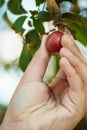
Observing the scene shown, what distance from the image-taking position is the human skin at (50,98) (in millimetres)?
859

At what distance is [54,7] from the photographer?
1058 millimetres

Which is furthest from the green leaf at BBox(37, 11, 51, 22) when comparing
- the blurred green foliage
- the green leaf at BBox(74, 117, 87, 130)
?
the green leaf at BBox(74, 117, 87, 130)

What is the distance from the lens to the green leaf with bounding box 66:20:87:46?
1044 millimetres

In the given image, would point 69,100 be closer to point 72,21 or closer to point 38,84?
point 38,84

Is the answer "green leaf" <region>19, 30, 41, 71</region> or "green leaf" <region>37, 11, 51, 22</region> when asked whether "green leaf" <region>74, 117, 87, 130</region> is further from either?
"green leaf" <region>37, 11, 51, 22</region>

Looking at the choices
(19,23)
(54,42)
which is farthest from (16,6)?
(54,42)

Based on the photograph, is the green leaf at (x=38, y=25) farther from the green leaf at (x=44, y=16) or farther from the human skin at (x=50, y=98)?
the human skin at (x=50, y=98)

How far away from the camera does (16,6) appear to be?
1.26 m

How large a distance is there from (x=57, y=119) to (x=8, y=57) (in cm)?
80

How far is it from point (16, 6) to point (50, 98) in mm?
437

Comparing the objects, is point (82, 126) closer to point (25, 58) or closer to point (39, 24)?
point (25, 58)

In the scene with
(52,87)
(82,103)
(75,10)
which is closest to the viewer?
(82,103)

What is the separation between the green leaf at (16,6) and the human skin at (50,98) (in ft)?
1.18

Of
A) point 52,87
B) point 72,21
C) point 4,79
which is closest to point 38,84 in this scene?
point 52,87
